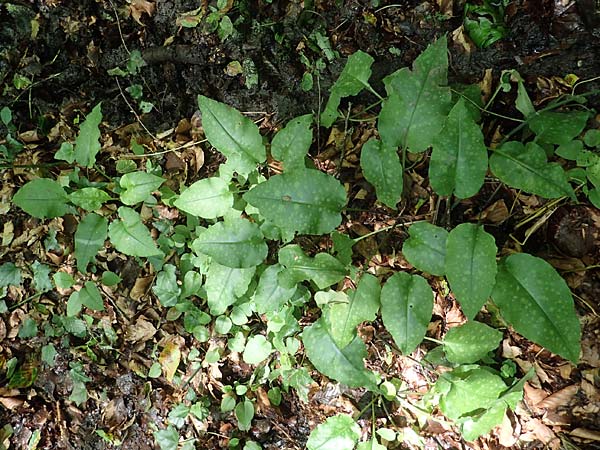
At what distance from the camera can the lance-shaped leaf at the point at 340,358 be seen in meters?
2.03

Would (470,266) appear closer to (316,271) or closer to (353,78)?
(316,271)

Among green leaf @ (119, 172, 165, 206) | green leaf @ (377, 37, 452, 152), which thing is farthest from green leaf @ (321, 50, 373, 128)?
green leaf @ (119, 172, 165, 206)

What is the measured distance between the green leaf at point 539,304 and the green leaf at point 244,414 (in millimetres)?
1320

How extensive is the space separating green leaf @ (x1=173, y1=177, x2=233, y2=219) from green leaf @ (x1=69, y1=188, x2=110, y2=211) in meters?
0.44

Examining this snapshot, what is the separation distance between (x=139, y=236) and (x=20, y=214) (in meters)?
1.03

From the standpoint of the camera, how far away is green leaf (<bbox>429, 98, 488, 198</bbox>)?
5.76 feet

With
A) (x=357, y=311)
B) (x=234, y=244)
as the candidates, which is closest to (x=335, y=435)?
(x=357, y=311)

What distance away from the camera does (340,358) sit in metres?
2.04

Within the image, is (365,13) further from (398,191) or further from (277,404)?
(277,404)

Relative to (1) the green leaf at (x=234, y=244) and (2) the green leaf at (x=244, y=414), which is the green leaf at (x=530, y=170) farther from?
(2) the green leaf at (x=244, y=414)

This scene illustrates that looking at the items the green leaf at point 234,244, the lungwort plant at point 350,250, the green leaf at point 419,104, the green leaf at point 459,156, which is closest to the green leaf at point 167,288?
the lungwort plant at point 350,250

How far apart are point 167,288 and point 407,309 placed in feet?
4.23

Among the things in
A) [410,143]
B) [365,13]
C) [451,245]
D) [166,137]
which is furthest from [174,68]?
[451,245]

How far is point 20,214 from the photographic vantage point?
283 centimetres
